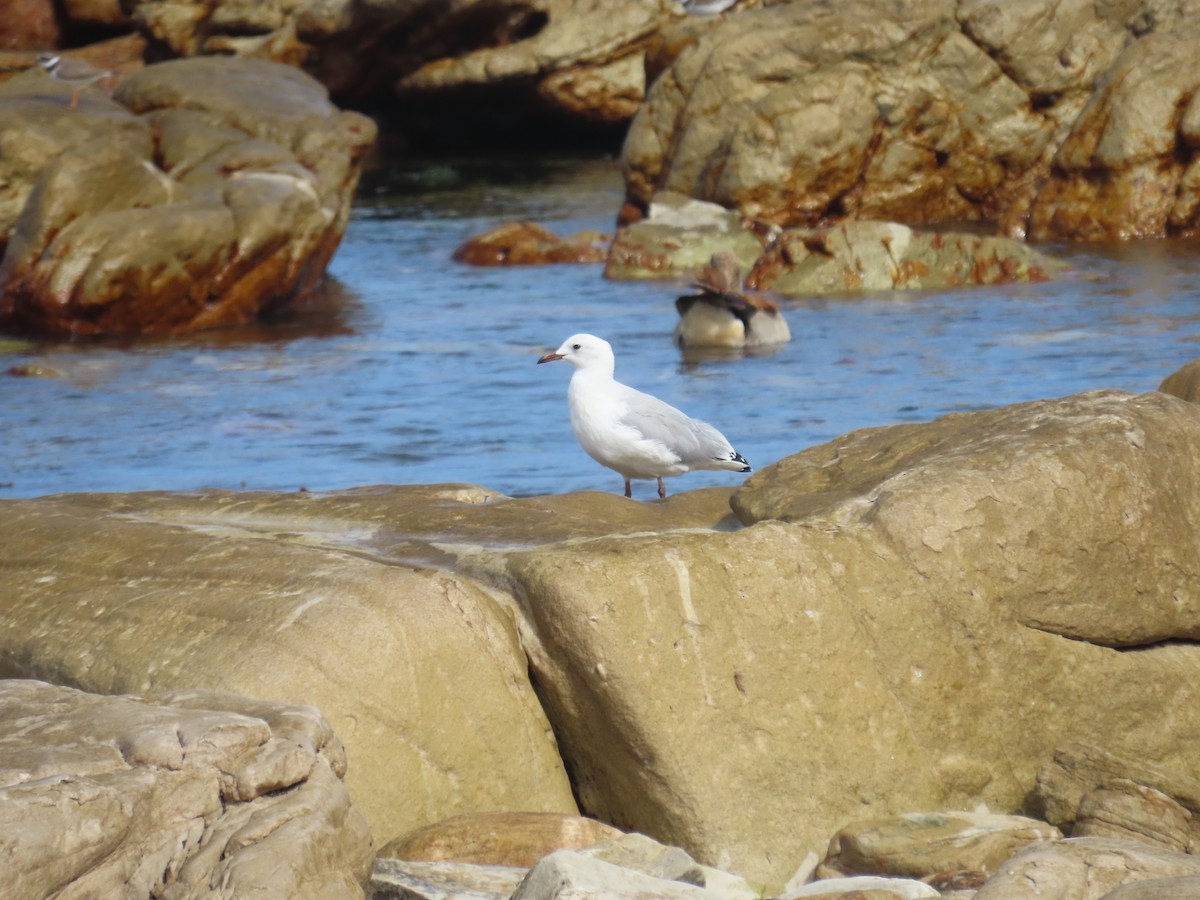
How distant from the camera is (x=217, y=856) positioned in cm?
374

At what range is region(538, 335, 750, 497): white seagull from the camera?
7469 mm

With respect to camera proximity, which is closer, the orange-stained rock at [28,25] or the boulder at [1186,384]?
the boulder at [1186,384]

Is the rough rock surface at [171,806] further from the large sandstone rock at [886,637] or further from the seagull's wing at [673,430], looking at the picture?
the seagull's wing at [673,430]

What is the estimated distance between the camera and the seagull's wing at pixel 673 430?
24.5ft

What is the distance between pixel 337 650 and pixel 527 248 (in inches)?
608

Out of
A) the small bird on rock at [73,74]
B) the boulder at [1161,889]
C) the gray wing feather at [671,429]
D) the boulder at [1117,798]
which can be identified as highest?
Result: the small bird on rock at [73,74]

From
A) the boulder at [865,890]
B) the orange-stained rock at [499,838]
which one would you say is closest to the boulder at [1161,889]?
the boulder at [865,890]

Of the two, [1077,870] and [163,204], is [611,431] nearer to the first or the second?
[1077,870]

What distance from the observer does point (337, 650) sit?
4629 mm

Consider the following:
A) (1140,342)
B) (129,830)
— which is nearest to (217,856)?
(129,830)

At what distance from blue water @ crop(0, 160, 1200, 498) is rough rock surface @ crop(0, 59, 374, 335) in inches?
18.7

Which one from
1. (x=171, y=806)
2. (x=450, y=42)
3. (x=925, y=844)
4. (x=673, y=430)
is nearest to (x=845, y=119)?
(x=450, y=42)

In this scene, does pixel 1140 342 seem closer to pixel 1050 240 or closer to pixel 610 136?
pixel 1050 240

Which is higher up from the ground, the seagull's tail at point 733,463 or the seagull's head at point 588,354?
the seagull's head at point 588,354
